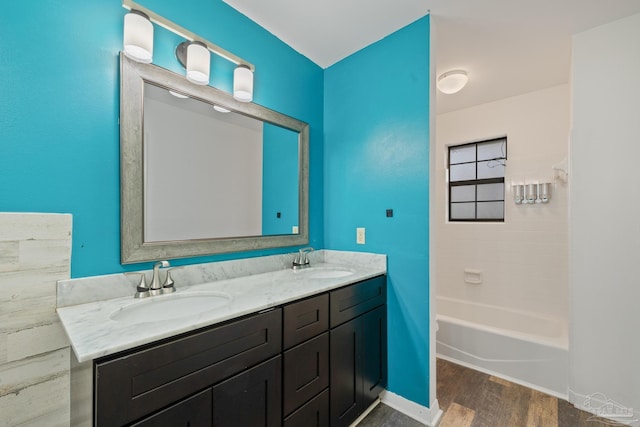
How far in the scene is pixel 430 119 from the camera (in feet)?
5.57

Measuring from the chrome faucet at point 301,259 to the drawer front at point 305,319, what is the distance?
0.55 metres

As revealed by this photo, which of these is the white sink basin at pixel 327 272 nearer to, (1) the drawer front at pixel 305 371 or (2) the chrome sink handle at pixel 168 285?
(1) the drawer front at pixel 305 371

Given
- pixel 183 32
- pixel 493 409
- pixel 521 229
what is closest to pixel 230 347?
pixel 183 32

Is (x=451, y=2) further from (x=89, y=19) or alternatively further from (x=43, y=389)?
(x=43, y=389)

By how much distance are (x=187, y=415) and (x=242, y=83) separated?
1608 mm

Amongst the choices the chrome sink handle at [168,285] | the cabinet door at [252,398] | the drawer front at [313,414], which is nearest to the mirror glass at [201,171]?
the chrome sink handle at [168,285]

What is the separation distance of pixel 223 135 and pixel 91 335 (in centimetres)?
118

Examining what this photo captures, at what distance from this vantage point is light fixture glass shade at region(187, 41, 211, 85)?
133 cm

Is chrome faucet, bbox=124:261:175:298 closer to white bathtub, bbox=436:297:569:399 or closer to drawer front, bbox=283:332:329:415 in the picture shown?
drawer front, bbox=283:332:329:415

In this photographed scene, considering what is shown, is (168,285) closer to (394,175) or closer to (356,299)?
(356,299)

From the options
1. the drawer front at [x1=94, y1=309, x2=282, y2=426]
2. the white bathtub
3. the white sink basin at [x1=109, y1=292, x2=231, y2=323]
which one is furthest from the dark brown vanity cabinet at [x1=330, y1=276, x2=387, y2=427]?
the white bathtub

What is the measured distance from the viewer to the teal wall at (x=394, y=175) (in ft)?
5.64

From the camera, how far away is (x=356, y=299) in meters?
1.61

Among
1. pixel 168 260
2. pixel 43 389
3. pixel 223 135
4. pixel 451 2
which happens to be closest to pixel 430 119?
pixel 451 2
